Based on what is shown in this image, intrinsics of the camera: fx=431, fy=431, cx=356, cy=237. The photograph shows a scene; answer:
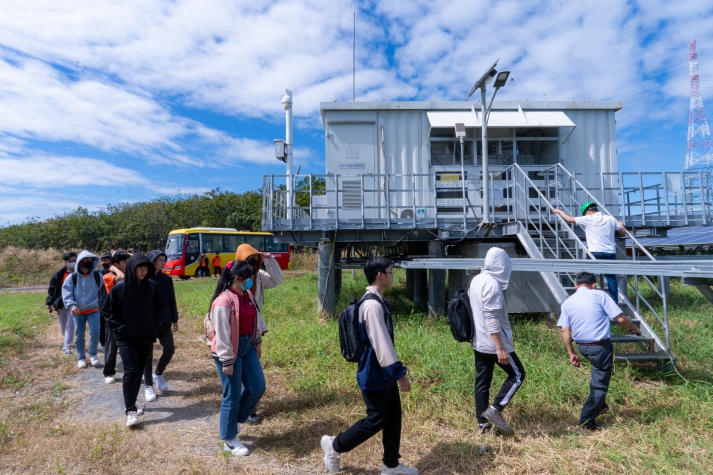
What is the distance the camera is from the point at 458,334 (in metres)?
3.71

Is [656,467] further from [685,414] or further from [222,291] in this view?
[222,291]

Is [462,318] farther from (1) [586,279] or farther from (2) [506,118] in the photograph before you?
(2) [506,118]

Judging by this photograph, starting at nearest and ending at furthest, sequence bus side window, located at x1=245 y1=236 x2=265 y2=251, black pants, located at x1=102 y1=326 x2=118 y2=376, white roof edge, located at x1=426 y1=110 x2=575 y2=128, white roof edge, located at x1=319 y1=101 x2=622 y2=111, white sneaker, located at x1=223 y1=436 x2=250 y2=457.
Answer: white sneaker, located at x1=223 y1=436 x2=250 y2=457 < black pants, located at x1=102 y1=326 x2=118 y2=376 < white roof edge, located at x1=426 y1=110 x2=575 y2=128 < white roof edge, located at x1=319 y1=101 x2=622 y2=111 < bus side window, located at x1=245 y1=236 x2=265 y2=251

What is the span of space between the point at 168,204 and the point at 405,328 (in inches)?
1432

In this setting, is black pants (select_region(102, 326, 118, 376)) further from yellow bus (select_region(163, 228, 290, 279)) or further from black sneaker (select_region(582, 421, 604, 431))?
yellow bus (select_region(163, 228, 290, 279))

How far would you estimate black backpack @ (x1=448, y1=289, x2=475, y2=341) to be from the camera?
3674mm

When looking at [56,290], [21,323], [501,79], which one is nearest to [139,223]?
[21,323]

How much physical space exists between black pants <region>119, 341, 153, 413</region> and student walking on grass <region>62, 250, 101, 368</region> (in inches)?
82.9

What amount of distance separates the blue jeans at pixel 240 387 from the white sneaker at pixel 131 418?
1079 millimetres

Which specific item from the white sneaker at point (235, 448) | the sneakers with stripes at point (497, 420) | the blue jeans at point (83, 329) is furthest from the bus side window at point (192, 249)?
the sneakers with stripes at point (497, 420)

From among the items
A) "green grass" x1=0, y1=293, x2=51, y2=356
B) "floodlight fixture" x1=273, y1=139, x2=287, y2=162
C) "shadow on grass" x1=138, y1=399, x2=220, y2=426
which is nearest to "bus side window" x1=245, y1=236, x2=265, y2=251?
"green grass" x1=0, y1=293, x2=51, y2=356

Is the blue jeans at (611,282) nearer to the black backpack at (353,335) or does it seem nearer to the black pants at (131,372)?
the black backpack at (353,335)

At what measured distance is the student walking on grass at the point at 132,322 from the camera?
416 centimetres

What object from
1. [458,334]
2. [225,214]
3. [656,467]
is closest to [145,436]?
[458,334]
